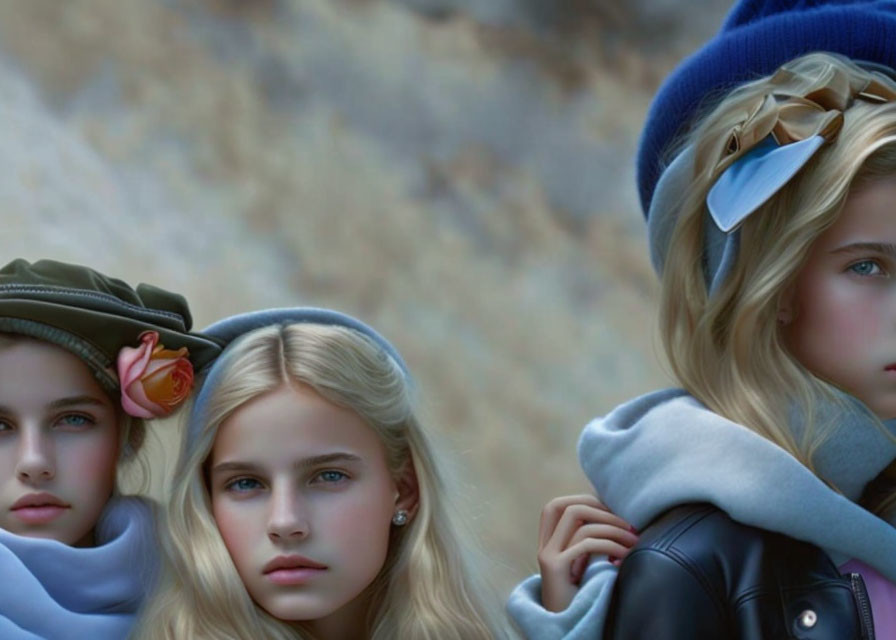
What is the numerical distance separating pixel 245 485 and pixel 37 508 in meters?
0.28

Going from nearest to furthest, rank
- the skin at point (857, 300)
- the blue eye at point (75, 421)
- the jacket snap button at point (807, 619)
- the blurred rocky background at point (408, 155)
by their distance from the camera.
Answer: the jacket snap button at point (807, 619), the skin at point (857, 300), the blue eye at point (75, 421), the blurred rocky background at point (408, 155)

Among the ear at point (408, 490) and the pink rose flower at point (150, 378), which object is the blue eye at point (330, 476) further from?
the pink rose flower at point (150, 378)

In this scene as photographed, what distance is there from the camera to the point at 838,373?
194cm

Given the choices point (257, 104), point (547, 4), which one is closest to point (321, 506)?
point (257, 104)

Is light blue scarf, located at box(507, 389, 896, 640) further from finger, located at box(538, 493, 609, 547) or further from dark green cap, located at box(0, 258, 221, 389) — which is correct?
dark green cap, located at box(0, 258, 221, 389)

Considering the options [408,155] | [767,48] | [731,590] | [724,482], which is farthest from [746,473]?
[408,155]

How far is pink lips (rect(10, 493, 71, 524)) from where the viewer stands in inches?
76.7

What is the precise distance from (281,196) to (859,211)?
3.22 meters

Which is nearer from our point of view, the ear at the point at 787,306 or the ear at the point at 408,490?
the ear at the point at 787,306

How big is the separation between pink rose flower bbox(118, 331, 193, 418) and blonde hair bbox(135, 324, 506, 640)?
2.2 inches

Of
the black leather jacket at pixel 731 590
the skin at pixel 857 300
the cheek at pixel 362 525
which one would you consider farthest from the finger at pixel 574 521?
the skin at pixel 857 300

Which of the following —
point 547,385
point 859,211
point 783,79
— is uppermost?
point 547,385

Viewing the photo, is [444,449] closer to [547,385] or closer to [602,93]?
[547,385]

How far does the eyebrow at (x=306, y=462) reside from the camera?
197cm
